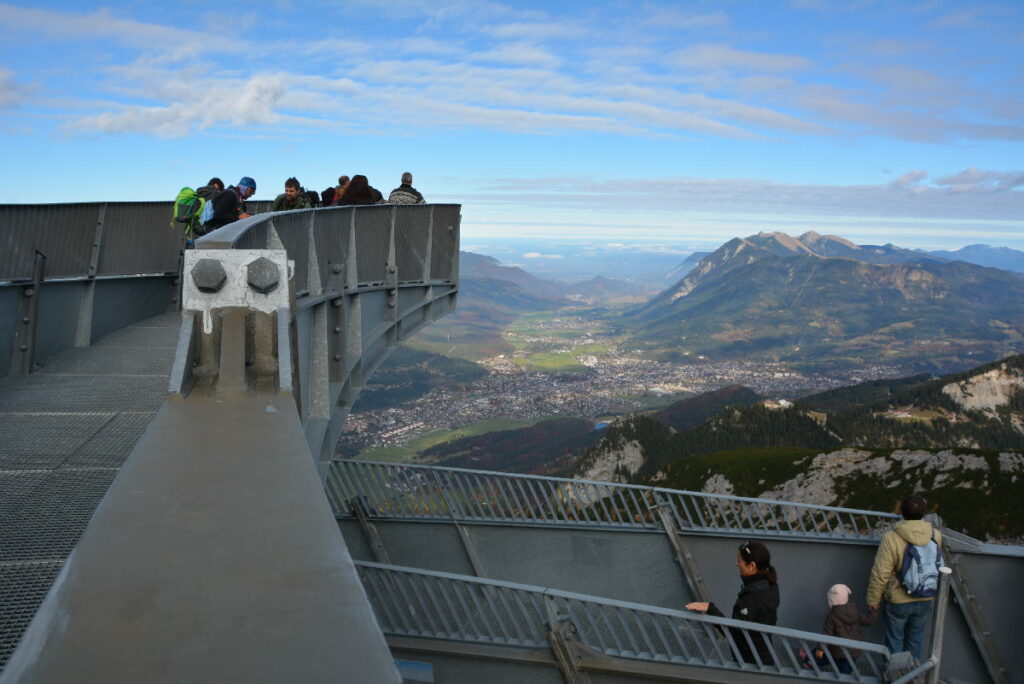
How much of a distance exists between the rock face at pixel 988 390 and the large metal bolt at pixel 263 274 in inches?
4399

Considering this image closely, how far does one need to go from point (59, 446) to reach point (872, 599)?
8418 mm

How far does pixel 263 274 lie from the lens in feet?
17.8

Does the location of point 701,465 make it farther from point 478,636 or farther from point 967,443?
point 478,636

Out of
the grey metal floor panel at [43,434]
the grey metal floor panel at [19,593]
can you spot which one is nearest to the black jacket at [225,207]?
the grey metal floor panel at [43,434]

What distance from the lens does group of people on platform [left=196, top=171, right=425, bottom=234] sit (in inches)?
502

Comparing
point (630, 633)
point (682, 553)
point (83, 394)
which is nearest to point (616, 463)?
point (682, 553)

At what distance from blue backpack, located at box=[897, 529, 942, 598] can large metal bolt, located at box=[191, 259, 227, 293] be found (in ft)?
25.3

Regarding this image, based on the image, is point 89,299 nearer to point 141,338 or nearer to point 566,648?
point 141,338

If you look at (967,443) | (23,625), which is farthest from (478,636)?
(967,443)

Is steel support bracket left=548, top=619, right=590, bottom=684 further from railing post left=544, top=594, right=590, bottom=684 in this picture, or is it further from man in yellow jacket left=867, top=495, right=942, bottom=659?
man in yellow jacket left=867, top=495, right=942, bottom=659

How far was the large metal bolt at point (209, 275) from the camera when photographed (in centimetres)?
525

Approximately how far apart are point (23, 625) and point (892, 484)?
1548 inches

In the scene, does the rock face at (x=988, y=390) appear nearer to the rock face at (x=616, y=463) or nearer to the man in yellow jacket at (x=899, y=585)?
the rock face at (x=616, y=463)

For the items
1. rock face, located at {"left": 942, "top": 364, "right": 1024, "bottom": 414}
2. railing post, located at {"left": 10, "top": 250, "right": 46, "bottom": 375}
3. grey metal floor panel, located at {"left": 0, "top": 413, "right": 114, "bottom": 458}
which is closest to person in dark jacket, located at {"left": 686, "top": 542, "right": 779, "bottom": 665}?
grey metal floor panel, located at {"left": 0, "top": 413, "right": 114, "bottom": 458}
